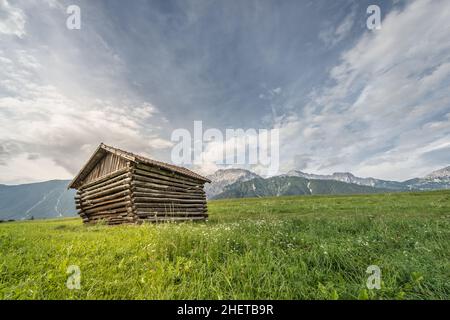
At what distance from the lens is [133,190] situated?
1239cm

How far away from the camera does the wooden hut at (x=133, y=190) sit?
12.6m

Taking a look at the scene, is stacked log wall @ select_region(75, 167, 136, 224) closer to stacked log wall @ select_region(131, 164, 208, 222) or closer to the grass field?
stacked log wall @ select_region(131, 164, 208, 222)

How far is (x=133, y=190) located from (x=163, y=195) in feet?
7.19

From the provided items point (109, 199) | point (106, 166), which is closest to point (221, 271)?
point (109, 199)

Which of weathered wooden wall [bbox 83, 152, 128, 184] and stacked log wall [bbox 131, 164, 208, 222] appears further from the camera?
weathered wooden wall [bbox 83, 152, 128, 184]

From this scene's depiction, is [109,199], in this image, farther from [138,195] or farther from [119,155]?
[138,195]

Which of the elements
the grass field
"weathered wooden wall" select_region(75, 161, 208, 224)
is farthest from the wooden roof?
the grass field

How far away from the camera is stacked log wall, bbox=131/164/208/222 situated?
497 inches

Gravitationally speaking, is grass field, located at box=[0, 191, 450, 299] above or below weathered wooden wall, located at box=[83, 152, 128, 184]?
below

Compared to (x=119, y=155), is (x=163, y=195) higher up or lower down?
lower down

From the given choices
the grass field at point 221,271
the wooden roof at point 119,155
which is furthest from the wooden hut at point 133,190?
the grass field at point 221,271

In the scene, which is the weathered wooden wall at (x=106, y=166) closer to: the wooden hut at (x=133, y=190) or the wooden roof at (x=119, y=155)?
the wooden hut at (x=133, y=190)
